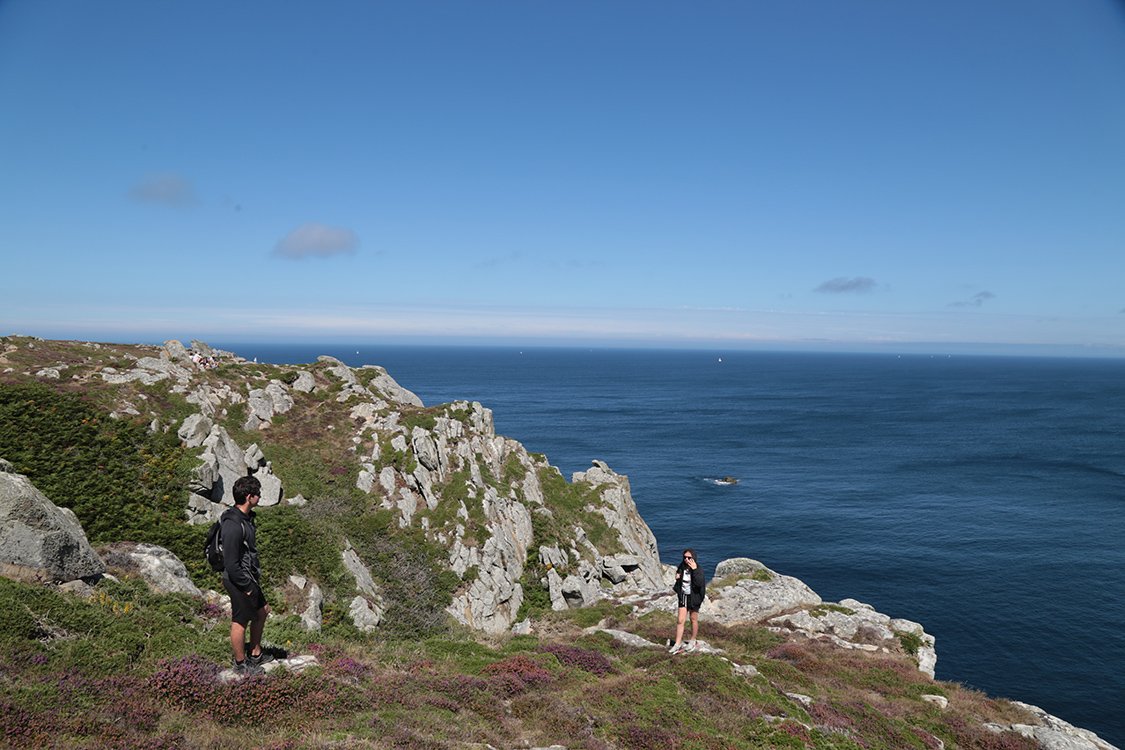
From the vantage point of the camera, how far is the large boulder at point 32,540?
12.0m

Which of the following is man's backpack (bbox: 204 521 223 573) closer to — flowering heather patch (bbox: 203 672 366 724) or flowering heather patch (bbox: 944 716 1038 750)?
flowering heather patch (bbox: 203 672 366 724)

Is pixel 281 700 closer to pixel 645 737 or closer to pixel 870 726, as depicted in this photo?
pixel 645 737

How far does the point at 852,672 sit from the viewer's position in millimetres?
21609

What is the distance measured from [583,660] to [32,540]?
14.7 metres

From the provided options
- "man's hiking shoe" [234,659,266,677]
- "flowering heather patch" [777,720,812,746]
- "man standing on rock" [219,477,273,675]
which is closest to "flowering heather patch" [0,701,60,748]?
"man standing on rock" [219,477,273,675]

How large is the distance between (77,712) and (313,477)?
2335 cm

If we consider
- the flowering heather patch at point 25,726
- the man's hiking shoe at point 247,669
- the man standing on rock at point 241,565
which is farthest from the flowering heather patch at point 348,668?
the flowering heather patch at point 25,726

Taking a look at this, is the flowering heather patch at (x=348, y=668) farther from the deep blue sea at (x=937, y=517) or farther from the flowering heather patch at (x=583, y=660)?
the deep blue sea at (x=937, y=517)

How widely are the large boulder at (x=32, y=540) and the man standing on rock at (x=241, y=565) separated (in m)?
5.79

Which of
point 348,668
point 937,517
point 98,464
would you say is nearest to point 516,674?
point 348,668

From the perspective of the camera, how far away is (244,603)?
10.2 metres

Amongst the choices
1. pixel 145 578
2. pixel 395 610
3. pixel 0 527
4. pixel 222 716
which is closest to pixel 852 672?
pixel 395 610

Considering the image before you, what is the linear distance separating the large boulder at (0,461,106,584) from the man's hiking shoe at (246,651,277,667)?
17.7ft

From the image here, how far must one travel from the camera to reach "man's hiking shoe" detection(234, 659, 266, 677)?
10781mm
